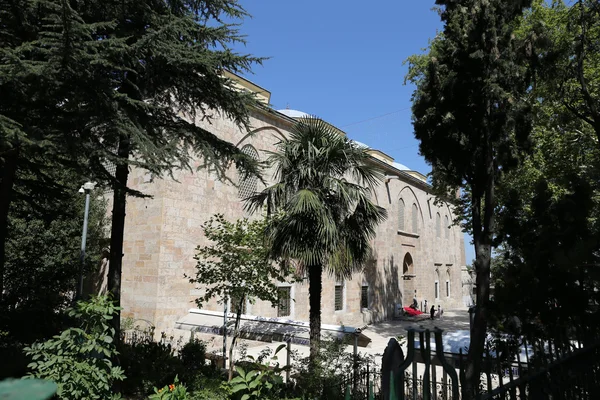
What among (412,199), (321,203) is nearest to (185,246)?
(321,203)

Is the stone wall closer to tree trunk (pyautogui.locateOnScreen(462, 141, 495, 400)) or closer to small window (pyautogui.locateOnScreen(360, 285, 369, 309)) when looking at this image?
small window (pyautogui.locateOnScreen(360, 285, 369, 309))

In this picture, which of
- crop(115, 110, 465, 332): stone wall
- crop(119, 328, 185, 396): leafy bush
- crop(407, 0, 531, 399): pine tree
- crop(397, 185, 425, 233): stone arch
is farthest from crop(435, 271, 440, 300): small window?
crop(407, 0, 531, 399): pine tree

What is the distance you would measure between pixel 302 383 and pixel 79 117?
16.8ft

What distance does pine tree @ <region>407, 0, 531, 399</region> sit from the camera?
6.15 m

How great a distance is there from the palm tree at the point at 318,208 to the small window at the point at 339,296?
13.0 metres

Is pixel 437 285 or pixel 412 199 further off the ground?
pixel 412 199

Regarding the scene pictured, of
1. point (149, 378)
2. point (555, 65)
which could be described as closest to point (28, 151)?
point (149, 378)

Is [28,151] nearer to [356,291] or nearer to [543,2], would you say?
[543,2]

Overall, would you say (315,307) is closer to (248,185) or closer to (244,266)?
(244,266)

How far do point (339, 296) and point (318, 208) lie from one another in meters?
14.6

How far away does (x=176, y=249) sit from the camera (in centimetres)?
1395

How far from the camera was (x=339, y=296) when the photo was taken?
21.3 m

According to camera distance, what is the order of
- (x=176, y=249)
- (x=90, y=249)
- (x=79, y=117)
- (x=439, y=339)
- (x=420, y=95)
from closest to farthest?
1. (x=439, y=339)
2. (x=79, y=117)
3. (x=420, y=95)
4. (x=176, y=249)
5. (x=90, y=249)

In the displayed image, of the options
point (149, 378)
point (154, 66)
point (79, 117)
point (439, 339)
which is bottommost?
point (149, 378)
